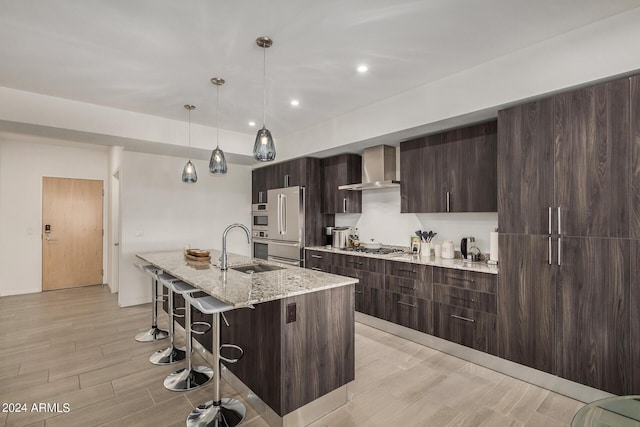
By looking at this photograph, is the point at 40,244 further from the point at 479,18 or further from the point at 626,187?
the point at 626,187

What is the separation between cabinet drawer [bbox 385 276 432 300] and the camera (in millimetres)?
3242

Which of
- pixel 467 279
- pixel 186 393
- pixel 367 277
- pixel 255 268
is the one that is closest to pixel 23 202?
pixel 255 268

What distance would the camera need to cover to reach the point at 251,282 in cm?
227

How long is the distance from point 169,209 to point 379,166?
141 inches

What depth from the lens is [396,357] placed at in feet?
9.91

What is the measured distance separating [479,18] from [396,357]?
2.92 m

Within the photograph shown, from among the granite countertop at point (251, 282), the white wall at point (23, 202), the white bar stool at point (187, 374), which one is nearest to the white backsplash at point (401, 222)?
the granite countertop at point (251, 282)

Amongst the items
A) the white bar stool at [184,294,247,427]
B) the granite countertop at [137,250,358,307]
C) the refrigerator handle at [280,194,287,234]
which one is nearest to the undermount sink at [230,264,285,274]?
the granite countertop at [137,250,358,307]

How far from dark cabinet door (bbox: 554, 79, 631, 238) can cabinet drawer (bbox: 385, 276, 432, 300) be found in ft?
4.42

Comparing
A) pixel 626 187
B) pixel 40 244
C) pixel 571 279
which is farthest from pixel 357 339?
pixel 40 244

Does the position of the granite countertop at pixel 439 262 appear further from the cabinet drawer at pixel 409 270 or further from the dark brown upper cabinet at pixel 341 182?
the dark brown upper cabinet at pixel 341 182

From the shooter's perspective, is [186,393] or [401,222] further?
[401,222]

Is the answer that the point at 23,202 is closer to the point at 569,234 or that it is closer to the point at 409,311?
the point at 409,311

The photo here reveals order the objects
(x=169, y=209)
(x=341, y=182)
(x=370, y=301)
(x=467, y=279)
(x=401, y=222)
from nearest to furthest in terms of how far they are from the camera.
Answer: (x=467, y=279) → (x=370, y=301) → (x=401, y=222) → (x=341, y=182) → (x=169, y=209)
